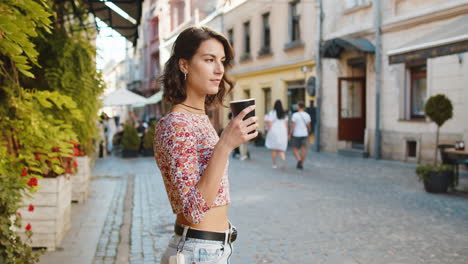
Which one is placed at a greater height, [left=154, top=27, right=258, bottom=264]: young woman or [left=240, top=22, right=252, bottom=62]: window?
[left=240, top=22, right=252, bottom=62]: window

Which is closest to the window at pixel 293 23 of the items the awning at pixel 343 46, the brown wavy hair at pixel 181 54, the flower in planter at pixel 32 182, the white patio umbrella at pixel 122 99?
the awning at pixel 343 46

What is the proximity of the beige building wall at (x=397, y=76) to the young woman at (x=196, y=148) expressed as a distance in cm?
1034

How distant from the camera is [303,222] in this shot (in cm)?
680

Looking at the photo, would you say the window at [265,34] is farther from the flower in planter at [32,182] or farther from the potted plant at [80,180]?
the flower in planter at [32,182]

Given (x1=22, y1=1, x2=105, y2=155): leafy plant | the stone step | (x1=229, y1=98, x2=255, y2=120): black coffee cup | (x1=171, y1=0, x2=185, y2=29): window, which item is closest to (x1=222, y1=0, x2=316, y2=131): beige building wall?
the stone step

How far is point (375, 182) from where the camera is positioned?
10.9m

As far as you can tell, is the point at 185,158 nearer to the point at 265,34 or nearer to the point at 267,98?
the point at 265,34

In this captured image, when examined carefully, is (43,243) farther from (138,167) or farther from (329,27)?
(329,27)

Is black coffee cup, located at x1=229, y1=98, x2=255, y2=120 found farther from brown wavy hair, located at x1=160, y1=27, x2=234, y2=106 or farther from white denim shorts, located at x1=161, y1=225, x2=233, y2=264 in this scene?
white denim shorts, located at x1=161, y1=225, x2=233, y2=264

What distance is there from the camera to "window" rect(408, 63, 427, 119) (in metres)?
15.3

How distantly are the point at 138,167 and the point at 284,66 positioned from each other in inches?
403

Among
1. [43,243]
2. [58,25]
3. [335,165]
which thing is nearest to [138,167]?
[335,165]

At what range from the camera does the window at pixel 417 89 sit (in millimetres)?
15258

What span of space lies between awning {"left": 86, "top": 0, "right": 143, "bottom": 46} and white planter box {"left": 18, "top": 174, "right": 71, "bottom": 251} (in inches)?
71.2
